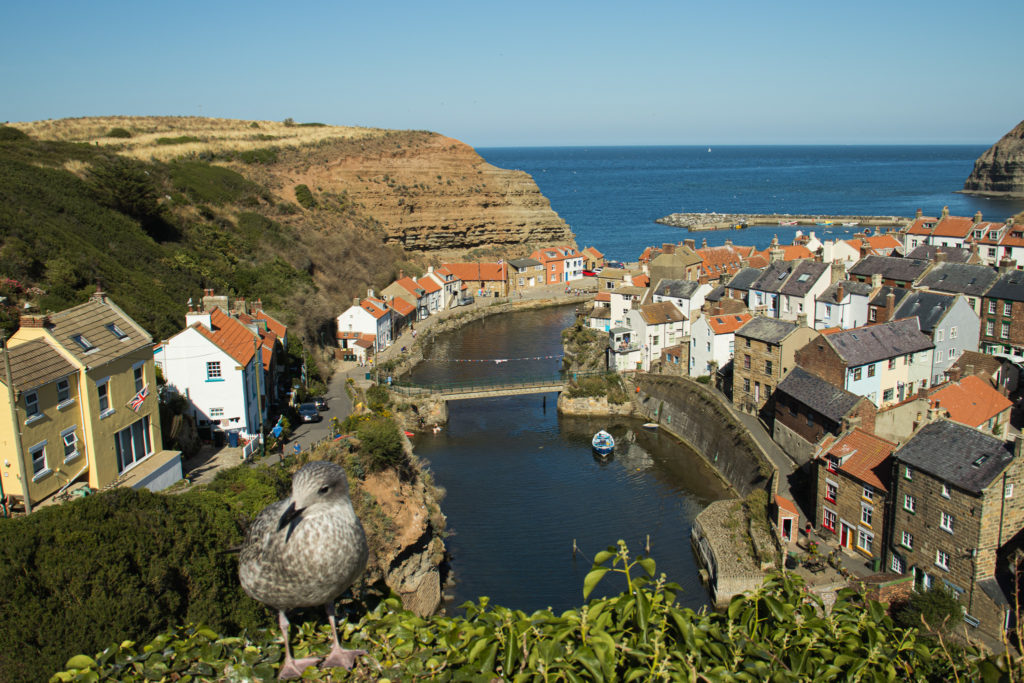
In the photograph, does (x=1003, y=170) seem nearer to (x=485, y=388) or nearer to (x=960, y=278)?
(x=960, y=278)

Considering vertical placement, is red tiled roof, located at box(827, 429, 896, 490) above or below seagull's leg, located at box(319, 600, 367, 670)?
below

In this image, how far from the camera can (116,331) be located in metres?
21.9

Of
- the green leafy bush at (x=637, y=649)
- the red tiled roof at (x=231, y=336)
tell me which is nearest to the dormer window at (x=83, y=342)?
the red tiled roof at (x=231, y=336)

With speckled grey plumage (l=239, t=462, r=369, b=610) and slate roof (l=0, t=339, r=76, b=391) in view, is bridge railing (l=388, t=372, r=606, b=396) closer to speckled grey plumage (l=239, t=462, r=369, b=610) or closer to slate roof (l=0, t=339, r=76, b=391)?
slate roof (l=0, t=339, r=76, b=391)

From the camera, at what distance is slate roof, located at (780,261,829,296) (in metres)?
44.7

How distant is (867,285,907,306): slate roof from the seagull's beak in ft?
134

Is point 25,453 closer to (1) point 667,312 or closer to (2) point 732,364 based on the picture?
(2) point 732,364

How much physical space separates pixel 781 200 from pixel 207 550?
17692 cm

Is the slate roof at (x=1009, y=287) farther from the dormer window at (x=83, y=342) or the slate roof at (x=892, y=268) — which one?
the dormer window at (x=83, y=342)

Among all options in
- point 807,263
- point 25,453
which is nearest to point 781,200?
point 807,263

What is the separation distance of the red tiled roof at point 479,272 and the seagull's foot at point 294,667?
69.5m

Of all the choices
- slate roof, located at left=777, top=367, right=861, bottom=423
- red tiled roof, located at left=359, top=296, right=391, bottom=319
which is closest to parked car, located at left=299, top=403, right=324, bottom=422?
red tiled roof, located at left=359, top=296, right=391, bottom=319

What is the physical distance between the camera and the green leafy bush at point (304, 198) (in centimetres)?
7588

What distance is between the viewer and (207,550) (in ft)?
51.8
